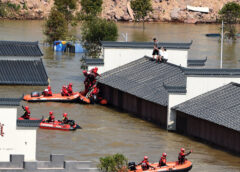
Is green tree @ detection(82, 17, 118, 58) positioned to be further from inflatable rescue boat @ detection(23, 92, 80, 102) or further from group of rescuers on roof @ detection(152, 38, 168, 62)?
inflatable rescue boat @ detection(23, 92, 80, 102)

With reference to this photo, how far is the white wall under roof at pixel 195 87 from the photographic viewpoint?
160 ft

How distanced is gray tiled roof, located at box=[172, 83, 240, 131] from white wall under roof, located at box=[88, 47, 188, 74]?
11.9 meters

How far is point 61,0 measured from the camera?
128000mm

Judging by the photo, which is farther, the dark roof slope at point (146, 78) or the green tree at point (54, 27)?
the green tree at point (54, 27)

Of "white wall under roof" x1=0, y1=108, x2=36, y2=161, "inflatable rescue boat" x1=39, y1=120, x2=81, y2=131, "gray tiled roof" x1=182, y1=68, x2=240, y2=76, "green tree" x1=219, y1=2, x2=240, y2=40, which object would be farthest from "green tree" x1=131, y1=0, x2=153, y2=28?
"white wall under roof" x1=0, y1=108, x2=36, y2=161

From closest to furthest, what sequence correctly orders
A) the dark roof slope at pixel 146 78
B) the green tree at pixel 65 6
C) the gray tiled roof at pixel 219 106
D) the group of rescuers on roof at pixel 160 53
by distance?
the gray tiled roof at pixel 219 106
the dark roof slope at pixel 146 78
the group of rescuers on roof at pixel 160 53
the green tree at pixel 65 6

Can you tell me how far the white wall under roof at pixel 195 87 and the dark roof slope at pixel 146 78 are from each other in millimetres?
820

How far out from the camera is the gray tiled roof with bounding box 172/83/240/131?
4384 centimetres

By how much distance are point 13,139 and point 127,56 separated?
25.7 meters

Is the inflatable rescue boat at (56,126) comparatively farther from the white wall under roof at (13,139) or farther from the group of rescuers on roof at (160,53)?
the white wall under roof at (13,139)

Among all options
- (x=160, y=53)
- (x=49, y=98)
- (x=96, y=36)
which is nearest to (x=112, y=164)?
(x=49, y=98)

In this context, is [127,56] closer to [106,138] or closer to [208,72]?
[208,72]

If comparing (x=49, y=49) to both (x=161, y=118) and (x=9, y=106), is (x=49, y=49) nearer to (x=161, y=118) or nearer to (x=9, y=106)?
(x=161, y=118)

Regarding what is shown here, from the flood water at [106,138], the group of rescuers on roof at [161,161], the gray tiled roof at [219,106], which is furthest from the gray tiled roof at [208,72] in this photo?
the group of rescuers on roof at [161,161]
